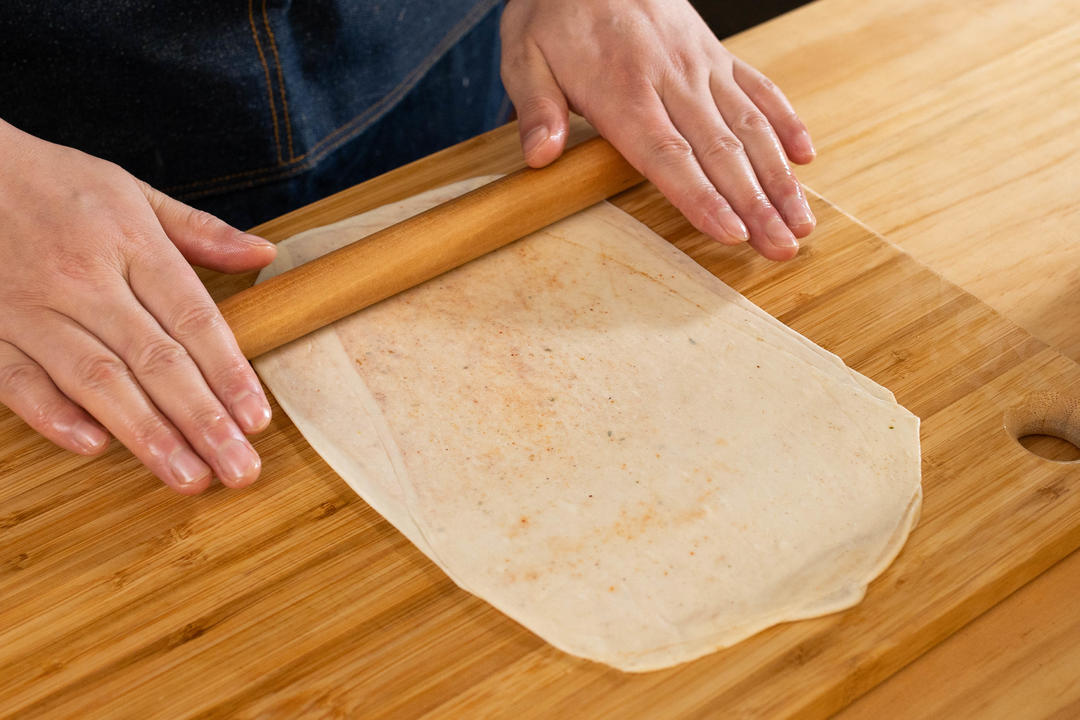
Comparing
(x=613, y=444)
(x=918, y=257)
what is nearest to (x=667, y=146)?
(x=918, y=257)

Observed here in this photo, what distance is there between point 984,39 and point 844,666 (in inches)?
40.8

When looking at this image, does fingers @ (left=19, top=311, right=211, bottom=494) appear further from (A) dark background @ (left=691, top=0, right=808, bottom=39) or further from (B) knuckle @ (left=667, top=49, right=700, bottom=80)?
(A) dark background @ (left=691, top=0, right=808, bottom=39)

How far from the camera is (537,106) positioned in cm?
116

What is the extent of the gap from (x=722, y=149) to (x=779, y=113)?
111 millimetres

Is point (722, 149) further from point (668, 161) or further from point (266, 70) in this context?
point (266, 70)

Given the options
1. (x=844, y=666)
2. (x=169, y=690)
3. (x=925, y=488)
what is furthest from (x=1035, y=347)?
(x=169, y=690)

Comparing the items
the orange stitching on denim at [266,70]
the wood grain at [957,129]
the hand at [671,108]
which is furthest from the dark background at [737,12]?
the orange stitching on denim at [266,70]

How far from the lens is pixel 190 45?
4.07 ft

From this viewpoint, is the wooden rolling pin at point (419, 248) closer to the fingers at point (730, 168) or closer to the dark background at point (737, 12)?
the fingers at point (730, 168)

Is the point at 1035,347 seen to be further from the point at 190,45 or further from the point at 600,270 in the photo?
the point at 190,45

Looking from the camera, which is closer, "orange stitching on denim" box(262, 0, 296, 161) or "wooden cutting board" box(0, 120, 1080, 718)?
"wooden cutting board" box(0, 120, 1080, 718)

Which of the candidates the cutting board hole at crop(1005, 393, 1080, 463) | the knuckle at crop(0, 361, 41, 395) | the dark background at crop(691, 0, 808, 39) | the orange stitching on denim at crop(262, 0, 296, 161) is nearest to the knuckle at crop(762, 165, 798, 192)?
the cutting board hole at crop(1005, 393, 1080, 463)

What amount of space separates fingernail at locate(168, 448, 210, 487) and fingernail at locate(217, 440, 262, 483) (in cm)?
2

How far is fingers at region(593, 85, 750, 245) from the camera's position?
1056mm
